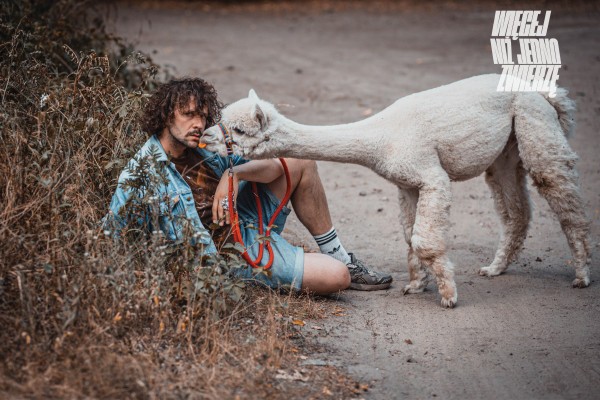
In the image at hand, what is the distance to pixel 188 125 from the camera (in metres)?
4.28

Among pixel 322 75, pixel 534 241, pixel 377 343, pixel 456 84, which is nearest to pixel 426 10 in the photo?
pixel 322 75

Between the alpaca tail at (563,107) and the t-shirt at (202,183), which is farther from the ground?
the alpaca tail at (563,107)

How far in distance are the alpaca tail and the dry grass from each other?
1.91 m

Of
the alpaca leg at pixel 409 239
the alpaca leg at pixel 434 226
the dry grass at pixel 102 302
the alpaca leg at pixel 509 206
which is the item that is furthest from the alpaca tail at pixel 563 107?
the dry grass at pixel 102 302

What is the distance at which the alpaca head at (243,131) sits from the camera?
13.4 feet

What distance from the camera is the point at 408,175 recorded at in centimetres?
434

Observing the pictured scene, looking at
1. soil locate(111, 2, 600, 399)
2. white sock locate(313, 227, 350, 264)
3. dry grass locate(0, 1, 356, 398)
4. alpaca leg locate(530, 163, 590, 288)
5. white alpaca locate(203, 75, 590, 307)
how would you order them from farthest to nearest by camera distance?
1. white sock locate(313, 227, 350, 264)
2. alpaca leg locate(530, 163, 590, 288)
3. white alpaca locate(203, 75, 590, 307)
4. soil locate(111, 2, 600, 399)
5. dry grass locate(0, 1, 356, 398)

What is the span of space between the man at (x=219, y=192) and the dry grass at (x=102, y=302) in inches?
5.5

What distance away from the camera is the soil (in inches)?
148

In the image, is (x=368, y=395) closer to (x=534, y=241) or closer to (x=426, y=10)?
(x=534, y=241)

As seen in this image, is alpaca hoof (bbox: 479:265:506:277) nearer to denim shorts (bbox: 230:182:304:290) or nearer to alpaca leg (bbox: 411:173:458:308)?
alpaca leg (bbox: 411:173:458:308)

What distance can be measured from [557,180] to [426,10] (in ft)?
39.9

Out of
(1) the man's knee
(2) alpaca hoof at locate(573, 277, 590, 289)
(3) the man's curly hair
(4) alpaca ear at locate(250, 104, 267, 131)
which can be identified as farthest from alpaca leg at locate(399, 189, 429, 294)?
(3) the man's curly hair

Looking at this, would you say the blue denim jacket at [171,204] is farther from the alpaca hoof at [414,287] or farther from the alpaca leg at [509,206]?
the alpaca leg at [509,206]
